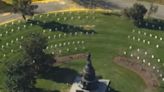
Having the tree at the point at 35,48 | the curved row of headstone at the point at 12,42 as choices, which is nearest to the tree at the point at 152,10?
the tree at the point at 35,48

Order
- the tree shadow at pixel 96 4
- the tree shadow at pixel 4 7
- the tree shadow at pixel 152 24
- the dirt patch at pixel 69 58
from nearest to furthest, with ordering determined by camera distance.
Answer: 1. the dirt patch at pixel 69 58
2. the tree shadow at pixel 152 24
3. the tree shadow at pixel 96 4
4. the tree shadow at pixel 4 7

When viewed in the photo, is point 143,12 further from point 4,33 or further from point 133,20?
point 4,33

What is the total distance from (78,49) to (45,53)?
11343 millimetres

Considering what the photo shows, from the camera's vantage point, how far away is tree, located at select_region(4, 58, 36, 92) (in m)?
102

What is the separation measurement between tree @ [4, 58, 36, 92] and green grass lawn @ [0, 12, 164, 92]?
7.74 metres

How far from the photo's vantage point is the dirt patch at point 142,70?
11144 cm

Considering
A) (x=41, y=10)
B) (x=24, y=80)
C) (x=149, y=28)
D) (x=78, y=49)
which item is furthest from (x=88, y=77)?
(x=41, y=10)

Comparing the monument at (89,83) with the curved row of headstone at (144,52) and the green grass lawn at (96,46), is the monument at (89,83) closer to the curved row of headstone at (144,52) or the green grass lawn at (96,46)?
the green grass lawn at (96,46)

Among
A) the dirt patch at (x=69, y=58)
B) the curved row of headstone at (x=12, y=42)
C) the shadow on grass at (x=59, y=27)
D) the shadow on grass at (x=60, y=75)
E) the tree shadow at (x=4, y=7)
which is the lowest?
the shadow on grass at (x=60, y=75)

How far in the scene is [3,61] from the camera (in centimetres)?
11925

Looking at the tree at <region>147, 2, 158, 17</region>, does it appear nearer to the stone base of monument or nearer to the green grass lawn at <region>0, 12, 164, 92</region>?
the green grass lawn at <region>0, 12, 164, 92</region>

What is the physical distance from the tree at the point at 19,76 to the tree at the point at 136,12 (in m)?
36.4

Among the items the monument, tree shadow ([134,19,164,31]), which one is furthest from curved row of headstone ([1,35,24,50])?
tree shadow ([134,19,164,31])

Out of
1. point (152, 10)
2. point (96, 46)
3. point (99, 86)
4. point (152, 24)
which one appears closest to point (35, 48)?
point (99, 86)
